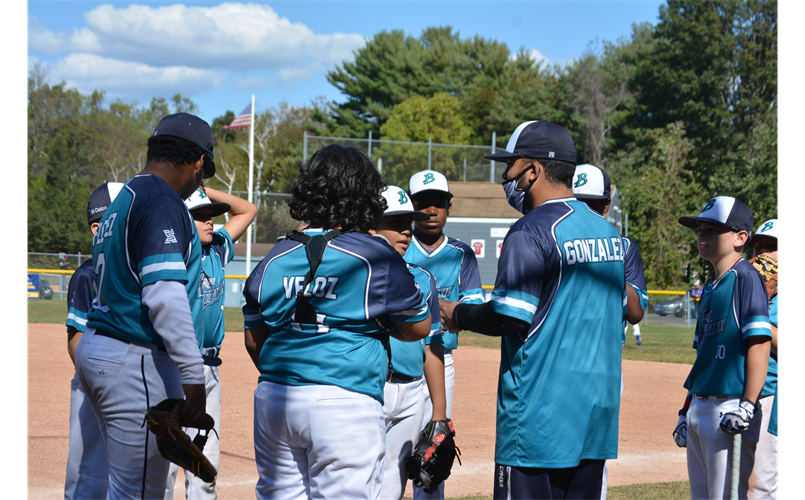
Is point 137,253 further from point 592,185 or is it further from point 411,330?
point 592,185

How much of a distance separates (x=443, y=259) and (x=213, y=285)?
160cm

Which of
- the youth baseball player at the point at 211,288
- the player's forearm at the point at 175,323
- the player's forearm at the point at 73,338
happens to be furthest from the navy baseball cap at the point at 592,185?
the player's forearm at the point at 73,338

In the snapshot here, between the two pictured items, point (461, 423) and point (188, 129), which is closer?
point (188, 129)

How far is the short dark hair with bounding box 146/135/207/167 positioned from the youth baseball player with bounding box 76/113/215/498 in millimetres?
205

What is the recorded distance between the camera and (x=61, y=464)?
20.8ft

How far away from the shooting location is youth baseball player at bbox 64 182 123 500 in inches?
→ 145

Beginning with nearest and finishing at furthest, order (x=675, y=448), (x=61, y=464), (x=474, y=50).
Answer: (x=61, y=464) < (x=675, y=448) < (x=474, y=50)

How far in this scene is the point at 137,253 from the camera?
290cm

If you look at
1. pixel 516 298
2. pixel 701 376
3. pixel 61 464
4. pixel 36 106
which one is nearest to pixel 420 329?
pixel 516 298

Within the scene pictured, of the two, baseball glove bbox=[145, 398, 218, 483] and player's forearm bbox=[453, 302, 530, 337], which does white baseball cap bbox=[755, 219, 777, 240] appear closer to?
player's forearm bbox=[453, 302, 530, 337]

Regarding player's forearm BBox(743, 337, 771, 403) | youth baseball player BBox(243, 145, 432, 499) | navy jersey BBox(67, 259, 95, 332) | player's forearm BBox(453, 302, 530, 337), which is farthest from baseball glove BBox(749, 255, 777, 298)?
navy jersey BBox(67, 259, 95, 332)

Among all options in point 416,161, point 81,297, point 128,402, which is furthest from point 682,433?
point 416,161
